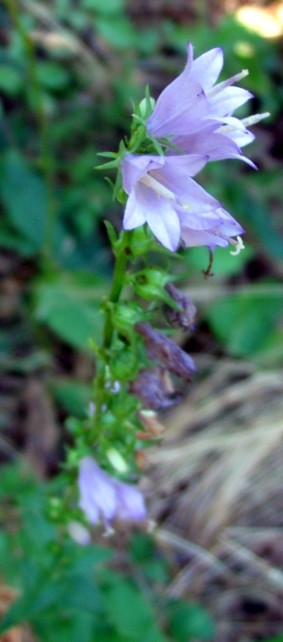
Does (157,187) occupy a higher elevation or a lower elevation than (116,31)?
higher

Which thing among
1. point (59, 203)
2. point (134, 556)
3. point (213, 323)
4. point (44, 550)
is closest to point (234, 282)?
point (213, 323)

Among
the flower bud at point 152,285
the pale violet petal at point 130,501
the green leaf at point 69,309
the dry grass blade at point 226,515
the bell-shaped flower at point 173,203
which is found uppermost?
the bell-shaped flower at point 173,203

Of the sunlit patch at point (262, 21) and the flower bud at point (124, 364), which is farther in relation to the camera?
the sunlit patch at point (262, 21)

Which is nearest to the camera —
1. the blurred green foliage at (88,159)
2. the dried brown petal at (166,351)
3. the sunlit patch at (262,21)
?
the dried brown petal at (166,351)

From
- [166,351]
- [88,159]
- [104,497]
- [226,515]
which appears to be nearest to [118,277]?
[166,351]

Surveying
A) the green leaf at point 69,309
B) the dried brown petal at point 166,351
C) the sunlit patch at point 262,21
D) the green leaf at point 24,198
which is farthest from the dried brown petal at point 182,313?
the sunlit patch at point 262,21

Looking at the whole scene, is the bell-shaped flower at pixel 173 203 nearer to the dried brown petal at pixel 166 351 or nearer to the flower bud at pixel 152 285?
the flower bud at pixel 152 285

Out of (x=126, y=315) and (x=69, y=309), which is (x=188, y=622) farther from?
(x=126, y=315)
